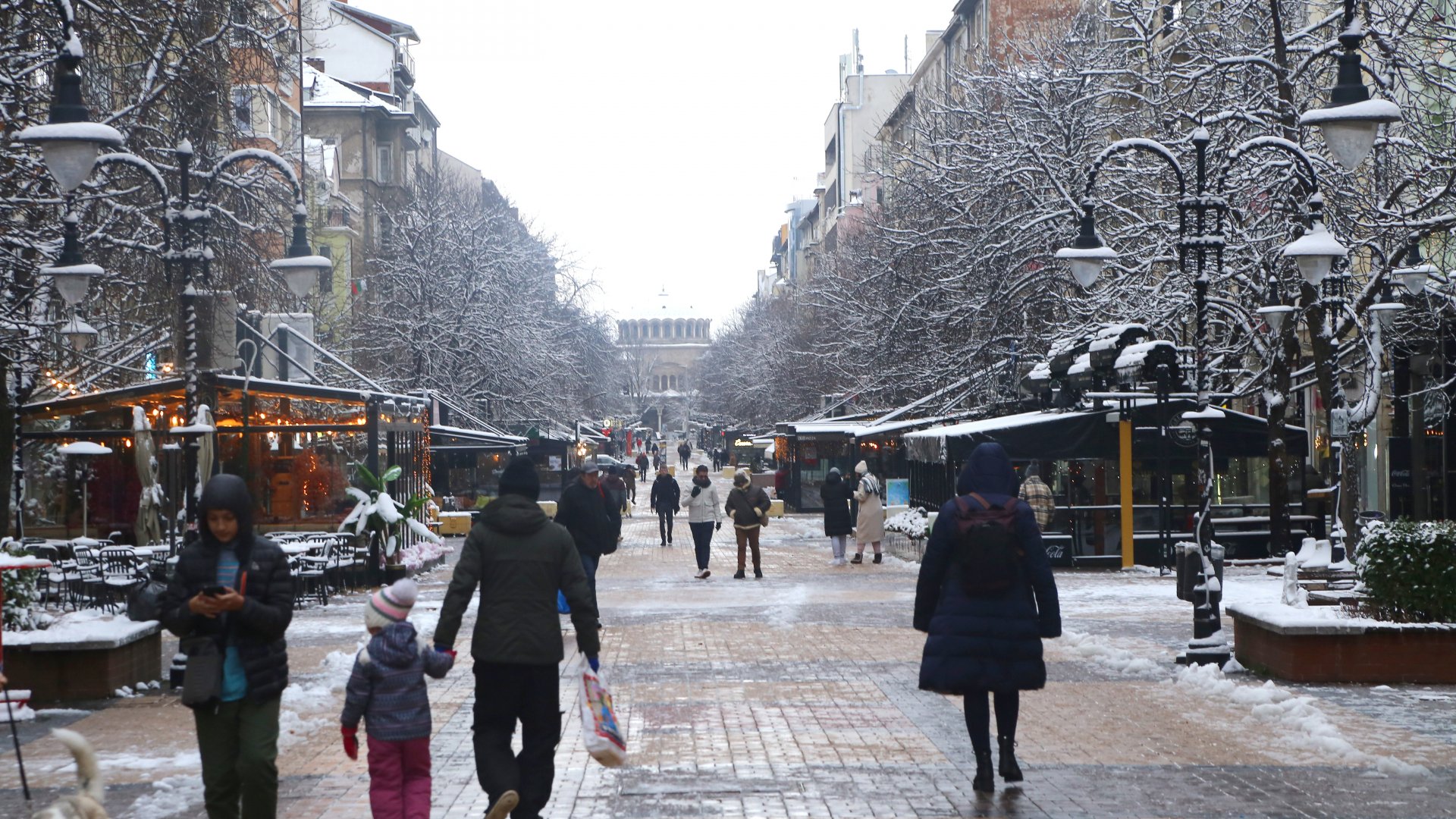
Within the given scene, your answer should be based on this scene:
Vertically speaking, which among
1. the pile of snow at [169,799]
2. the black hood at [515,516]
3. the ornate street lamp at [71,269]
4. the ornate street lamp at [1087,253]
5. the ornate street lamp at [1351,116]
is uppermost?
the ornate street lamp at [1351,116]

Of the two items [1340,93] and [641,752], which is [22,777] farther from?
[1340,93]

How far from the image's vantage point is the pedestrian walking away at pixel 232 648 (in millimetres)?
6559

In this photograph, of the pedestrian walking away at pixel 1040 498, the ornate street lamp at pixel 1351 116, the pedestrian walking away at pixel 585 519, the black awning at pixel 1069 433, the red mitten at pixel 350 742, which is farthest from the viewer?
the black awning at pixel 1069 433

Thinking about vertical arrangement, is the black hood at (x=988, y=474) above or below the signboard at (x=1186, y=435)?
below

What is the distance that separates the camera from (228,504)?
6.61 m

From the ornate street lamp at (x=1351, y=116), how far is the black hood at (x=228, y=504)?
9.02 m

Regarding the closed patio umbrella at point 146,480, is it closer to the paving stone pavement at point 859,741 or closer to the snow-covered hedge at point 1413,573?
the paving stone pavement at point 859,741

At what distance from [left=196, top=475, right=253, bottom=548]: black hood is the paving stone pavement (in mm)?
1948

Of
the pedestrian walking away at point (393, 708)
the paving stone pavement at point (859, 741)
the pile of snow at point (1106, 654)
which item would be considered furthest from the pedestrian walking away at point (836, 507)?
the pedestrian walking away at point (393, 708)

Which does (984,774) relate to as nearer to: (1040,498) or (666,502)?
(1040,498)

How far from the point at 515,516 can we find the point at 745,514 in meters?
16.6

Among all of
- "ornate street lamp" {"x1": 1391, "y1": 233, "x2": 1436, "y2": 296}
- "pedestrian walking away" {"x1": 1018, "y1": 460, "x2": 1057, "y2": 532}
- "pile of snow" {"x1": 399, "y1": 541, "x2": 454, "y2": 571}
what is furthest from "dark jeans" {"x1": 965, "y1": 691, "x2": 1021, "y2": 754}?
"pedestrian walking away" {"x1": 1018, "y1": 460, "x2": 1057, "y2": 532}

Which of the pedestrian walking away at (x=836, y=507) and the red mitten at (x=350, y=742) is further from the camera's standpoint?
the pedestrian walking away at (x=836, y=507)

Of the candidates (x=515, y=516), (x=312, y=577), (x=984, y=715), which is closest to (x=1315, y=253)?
(x=984, y=715)
